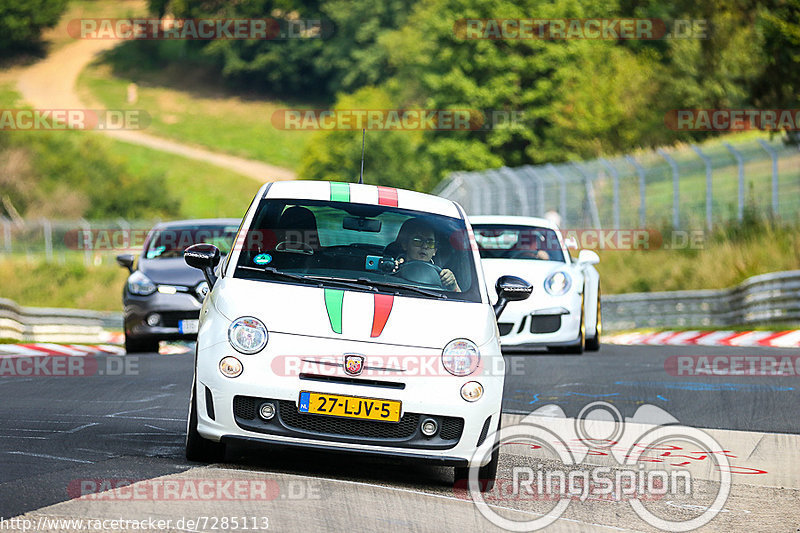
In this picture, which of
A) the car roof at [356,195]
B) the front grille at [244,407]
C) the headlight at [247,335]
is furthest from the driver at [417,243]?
the front grille at [244,407]

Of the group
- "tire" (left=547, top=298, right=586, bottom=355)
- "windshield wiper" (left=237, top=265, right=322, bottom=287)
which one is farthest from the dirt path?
"windshield wiper" (left=237, top=265, right=322, bottom=287)

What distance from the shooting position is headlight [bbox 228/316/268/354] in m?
6.90

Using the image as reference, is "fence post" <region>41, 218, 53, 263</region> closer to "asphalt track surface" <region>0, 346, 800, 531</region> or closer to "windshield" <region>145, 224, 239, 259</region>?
"windshield" <region>145, 224, 239, 259</region>

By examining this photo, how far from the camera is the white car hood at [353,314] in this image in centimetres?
696

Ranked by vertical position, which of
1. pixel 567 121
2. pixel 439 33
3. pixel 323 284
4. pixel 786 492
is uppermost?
pixel 439 33

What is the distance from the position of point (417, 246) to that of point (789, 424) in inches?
130

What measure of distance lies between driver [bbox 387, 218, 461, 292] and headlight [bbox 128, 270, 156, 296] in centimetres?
784

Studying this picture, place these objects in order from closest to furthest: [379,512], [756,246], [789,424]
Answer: [379,512]
[789,424]
[756,246]

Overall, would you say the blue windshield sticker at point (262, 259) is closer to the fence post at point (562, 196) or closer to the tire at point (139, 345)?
the tire at point (139, 345)

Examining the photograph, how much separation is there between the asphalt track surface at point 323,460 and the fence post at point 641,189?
16.4 m

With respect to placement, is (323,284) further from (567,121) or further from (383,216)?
(567,121)

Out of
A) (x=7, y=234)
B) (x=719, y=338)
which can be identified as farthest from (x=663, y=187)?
(x=7, y=234)

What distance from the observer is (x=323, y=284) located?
747 cm

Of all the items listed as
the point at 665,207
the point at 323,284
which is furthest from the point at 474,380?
the point at 665,207
